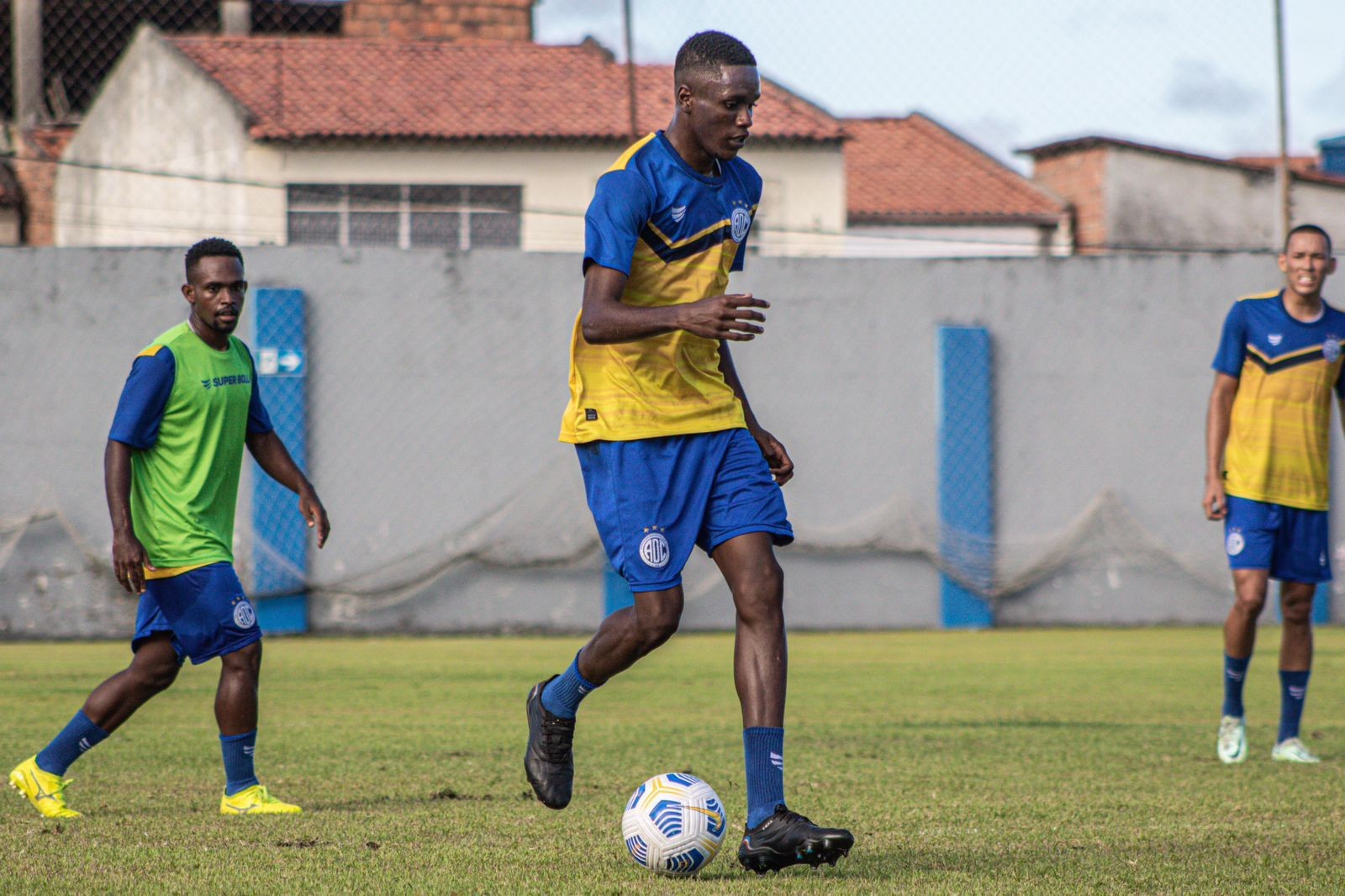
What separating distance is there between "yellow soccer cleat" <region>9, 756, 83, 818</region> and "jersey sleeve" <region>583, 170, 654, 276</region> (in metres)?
2.70

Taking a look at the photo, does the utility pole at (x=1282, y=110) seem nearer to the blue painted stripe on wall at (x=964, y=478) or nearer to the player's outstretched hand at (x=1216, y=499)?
the blue painted stripe on wall at (x=964, y=478)

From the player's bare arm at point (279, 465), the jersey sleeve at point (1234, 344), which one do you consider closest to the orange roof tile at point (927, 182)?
the jersey sleeve at point (1234, 344)

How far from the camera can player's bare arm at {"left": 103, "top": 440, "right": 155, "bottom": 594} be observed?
5859mm

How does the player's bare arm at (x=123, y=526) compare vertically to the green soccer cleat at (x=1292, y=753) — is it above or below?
above

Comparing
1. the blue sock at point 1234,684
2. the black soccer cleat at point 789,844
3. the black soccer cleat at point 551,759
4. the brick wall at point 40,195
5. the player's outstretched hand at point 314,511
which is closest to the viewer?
the black soccer cleat at point 789,844

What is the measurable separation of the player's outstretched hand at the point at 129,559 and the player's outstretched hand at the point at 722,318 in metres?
2.29

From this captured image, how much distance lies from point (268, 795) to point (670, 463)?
6.72 feet

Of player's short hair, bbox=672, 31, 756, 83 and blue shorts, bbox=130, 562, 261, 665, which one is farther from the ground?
player's short hair, bbox=672, 31, 756, 83

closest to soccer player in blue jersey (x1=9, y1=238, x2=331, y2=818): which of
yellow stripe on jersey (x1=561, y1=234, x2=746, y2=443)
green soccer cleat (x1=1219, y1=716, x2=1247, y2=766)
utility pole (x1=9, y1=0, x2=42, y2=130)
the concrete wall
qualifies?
yellow stripe on jersey (x1=561, y1=234, x2=746, y2=443)

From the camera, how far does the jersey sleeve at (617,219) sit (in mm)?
4898

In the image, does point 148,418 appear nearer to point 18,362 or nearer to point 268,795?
point 268,795

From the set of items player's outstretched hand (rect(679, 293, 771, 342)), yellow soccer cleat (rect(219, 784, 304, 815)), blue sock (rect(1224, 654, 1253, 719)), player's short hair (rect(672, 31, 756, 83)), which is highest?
player's short hair (rect(672, 31, 756, 83))

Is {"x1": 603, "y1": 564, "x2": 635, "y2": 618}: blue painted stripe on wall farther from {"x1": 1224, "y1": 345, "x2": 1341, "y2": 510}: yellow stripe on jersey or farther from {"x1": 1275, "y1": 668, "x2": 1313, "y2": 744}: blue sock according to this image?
{"x1": 1275, "y1": 668, "x2": 1313, "y2": 744}: blue sock

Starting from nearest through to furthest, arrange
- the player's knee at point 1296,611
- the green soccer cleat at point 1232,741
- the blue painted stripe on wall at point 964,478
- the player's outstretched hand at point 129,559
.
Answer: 1. the player's outstretched hand at point 129,559
2. the green soccer cleat at point 1232,741
3. the player's knee at point 1296,611
4. the blue painted stripe on wall at point 964,478
